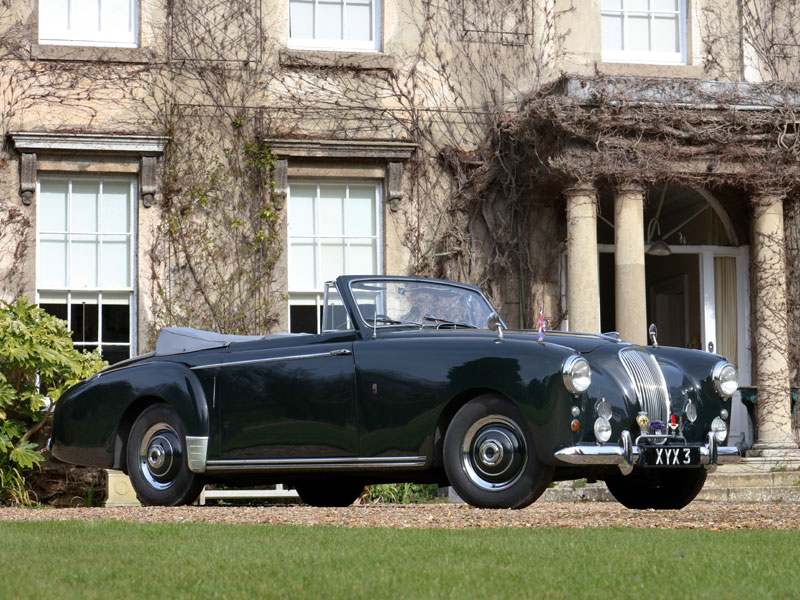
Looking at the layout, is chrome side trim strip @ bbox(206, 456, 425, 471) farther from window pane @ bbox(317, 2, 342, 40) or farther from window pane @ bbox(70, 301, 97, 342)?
window pane @ bbox(317, 2, 342, 40)

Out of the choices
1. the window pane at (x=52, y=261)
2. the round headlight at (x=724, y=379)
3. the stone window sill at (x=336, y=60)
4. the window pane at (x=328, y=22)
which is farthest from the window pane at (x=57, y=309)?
the round headlight at (x=724, y=379)

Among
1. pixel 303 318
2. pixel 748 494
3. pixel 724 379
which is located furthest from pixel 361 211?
pixel 724 379

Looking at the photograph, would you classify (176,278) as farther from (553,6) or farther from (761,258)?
(761,258)

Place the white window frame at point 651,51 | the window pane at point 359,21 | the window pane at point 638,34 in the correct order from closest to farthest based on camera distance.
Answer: the window pane at point 359,21 → the white window frame at point 651,51 → the window pane at point 638,34

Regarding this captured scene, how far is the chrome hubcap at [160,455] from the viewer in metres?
7.95

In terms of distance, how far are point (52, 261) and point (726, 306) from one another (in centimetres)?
763

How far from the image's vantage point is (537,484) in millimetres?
6625

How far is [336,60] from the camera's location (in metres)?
13.7

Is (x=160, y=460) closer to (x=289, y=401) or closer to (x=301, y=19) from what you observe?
(x=289, y=401)

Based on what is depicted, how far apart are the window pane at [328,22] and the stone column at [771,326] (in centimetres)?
495

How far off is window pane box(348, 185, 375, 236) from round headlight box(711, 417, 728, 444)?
6.88 metres

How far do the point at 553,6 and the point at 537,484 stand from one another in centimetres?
868

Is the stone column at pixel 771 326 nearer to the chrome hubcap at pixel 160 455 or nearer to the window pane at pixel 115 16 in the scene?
the window pane at pixel 115 16

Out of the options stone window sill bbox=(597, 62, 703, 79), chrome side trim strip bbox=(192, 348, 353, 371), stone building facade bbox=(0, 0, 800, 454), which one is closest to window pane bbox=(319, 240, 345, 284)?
stone building facade bbox=(0, 0, 800, 454)
